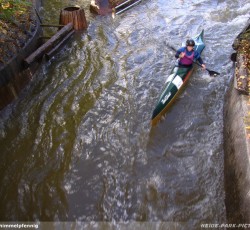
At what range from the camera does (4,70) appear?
22.6 feet

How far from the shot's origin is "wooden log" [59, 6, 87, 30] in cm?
1088

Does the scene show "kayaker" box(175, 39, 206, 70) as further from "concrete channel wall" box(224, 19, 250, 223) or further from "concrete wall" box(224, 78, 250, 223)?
"concrete wall" box(224, 78, 250, 223)

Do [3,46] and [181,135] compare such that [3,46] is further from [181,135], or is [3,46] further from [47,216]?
[181,135]

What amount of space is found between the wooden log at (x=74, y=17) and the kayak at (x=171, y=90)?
5.20 m

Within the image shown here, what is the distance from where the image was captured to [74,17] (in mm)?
11000

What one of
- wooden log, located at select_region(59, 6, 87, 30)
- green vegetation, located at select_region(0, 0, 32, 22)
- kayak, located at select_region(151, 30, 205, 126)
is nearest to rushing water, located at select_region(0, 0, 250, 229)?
kayak, located at select_region(151, 30, 205, 126)

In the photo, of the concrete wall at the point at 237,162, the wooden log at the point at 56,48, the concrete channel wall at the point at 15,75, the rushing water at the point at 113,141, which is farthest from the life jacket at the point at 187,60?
the concrete channel wall at the point at 15,75

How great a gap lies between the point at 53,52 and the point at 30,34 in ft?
3.50

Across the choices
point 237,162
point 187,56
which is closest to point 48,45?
point 187,56

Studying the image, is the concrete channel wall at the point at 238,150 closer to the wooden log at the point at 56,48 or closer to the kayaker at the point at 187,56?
the kayaker at the point at 187,56

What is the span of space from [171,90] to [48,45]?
459cm

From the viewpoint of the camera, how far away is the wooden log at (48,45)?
7.79 m

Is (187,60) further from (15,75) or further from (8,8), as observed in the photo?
(8,8)

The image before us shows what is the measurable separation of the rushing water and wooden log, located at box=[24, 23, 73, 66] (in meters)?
0.51
